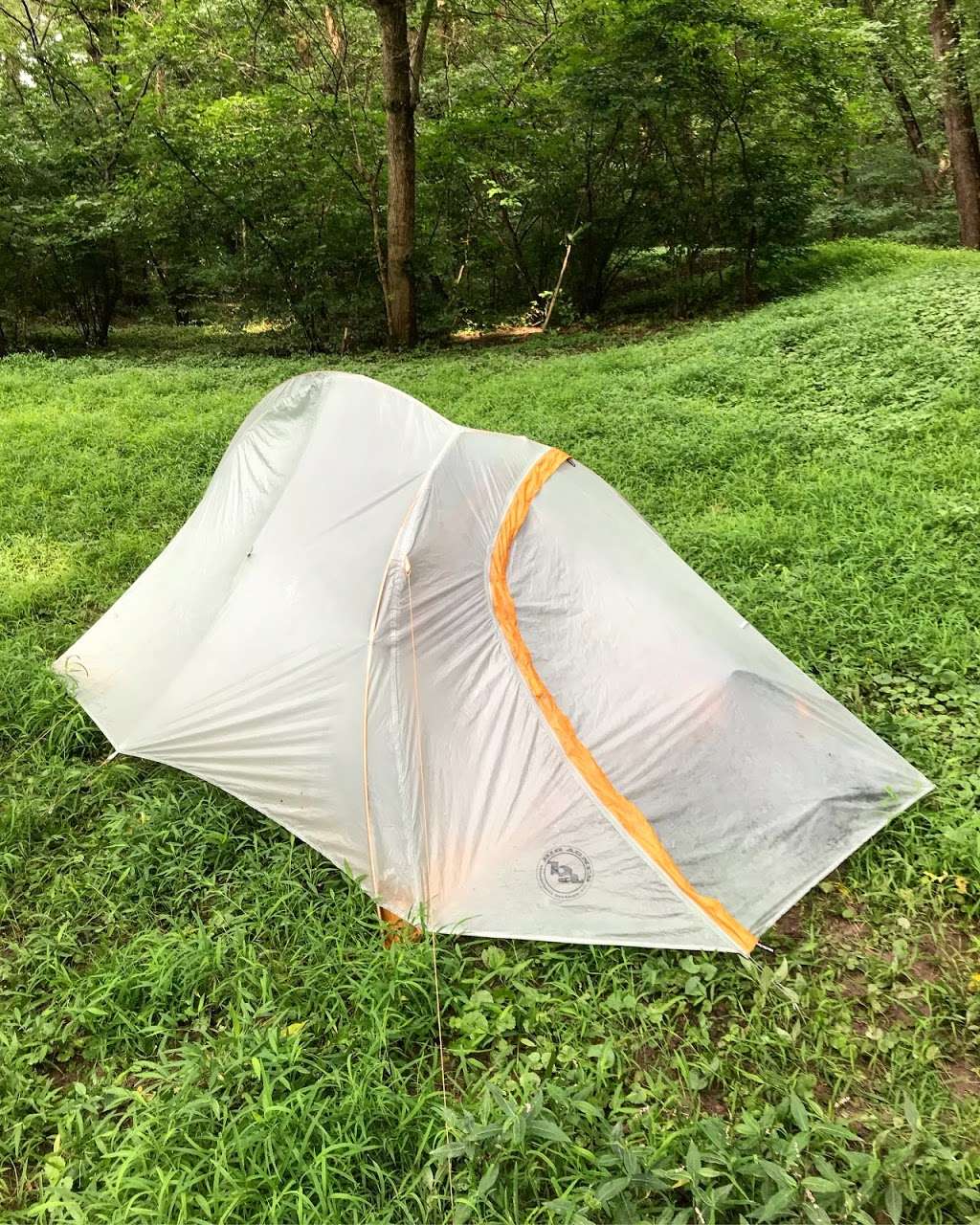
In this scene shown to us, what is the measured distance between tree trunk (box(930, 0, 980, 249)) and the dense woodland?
0.04 meters

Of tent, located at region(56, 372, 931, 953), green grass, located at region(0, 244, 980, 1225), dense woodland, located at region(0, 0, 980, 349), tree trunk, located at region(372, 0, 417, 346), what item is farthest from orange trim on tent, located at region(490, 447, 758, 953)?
dense woodland, located at region(0, 0, 980, 349)

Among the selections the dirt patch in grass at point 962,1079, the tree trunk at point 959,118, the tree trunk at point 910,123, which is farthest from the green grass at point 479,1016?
the tree trunk at point 910,123

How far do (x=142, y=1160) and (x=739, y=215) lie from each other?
11.6 metres

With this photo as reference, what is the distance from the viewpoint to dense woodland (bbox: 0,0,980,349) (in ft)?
31.3

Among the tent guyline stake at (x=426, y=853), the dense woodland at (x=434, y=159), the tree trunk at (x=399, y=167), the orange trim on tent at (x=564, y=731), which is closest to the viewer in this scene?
the tent guyline stake at (x=426, y=853)

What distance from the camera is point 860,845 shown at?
2.50 m

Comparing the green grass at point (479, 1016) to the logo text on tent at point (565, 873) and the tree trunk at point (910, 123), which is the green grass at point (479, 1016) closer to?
the logo text on tent at point (565, 873)

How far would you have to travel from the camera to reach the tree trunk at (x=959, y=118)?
416 inches

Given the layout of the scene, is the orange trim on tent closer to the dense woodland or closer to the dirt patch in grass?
the dirt patch in grass

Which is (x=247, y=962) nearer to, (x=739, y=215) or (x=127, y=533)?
(x=127, y=533)

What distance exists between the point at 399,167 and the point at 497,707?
901cm

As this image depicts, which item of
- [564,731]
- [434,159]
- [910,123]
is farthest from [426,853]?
[910,123]

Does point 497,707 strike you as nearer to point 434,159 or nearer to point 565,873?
point 565,873

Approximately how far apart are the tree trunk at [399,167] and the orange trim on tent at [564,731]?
810 cm
